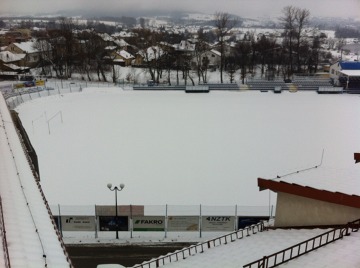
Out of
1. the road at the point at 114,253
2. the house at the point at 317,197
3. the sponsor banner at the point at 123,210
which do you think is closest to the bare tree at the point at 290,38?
the sponsor banner at the point at 123,210

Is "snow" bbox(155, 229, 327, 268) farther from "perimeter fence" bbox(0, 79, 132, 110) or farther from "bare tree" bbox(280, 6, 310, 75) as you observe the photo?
"bare tree" bbox(280, 6, 310, 75)

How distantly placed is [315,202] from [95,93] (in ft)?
129

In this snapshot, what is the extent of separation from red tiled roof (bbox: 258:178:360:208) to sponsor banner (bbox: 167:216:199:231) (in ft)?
18.3

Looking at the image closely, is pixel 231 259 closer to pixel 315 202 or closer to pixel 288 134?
pixel 315 202

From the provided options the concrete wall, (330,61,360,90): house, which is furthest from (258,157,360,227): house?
(330,61,360,90): house

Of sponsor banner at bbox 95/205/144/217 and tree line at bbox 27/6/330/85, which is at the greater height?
tree line at bbox 27/6/330/85

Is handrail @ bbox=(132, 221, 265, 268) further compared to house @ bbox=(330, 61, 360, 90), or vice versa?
house @ bbox=(330, 61, 360, 90)

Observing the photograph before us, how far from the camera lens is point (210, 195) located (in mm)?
19828

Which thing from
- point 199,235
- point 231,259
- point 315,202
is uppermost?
point 315,202

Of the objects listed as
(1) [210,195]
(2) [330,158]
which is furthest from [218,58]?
(1) [210,195]

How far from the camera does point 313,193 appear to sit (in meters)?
10.9

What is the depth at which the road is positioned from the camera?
1513 cm

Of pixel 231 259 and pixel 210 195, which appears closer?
pixel 231 259

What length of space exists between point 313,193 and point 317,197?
0.15 metres
